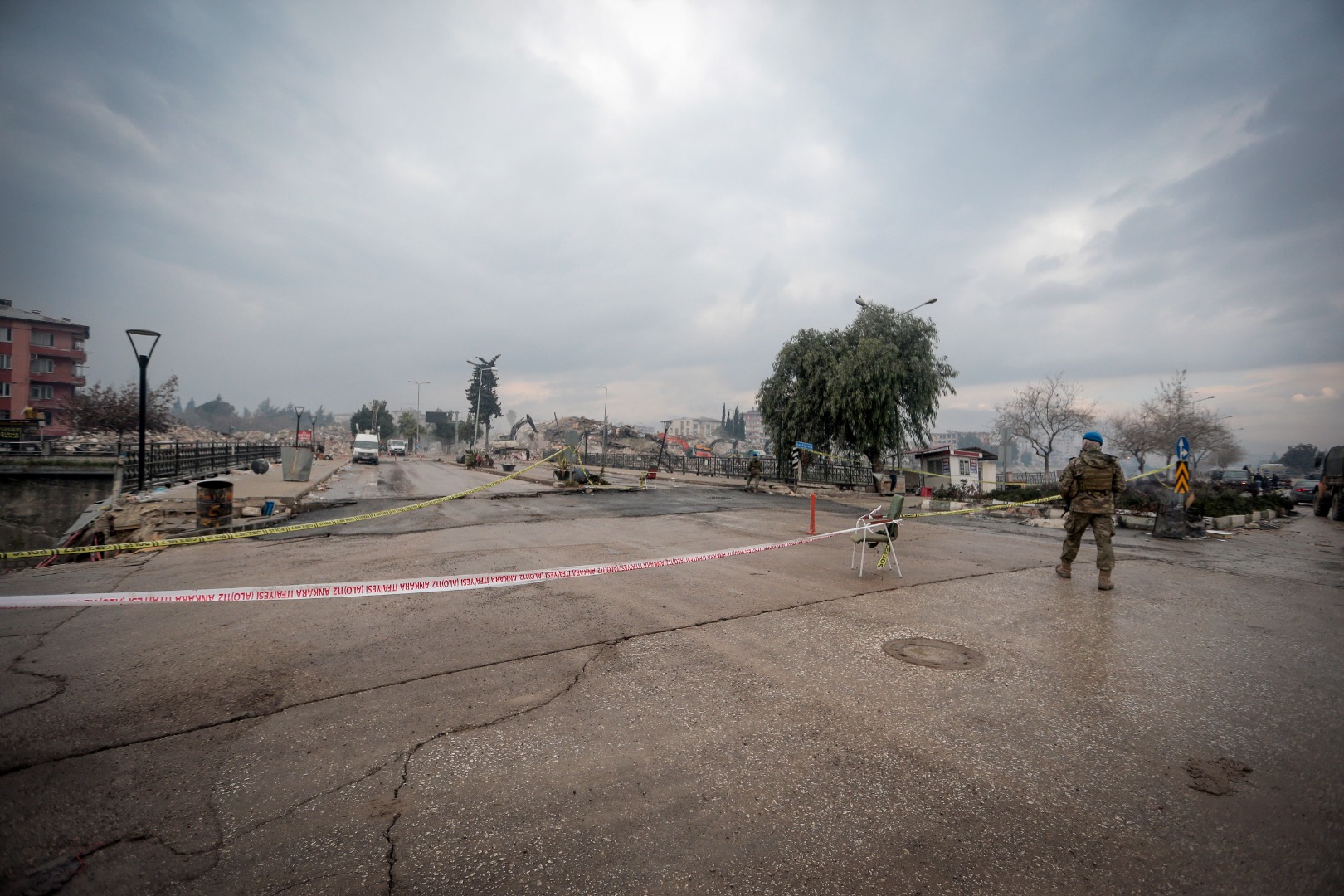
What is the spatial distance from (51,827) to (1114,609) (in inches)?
316

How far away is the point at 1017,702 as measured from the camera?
362 cm

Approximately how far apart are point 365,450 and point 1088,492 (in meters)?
46.0

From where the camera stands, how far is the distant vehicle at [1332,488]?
17.6 metres

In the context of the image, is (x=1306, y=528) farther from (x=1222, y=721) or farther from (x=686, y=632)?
(x=686, y=632)

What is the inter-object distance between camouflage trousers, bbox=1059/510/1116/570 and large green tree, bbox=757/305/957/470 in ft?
60.3

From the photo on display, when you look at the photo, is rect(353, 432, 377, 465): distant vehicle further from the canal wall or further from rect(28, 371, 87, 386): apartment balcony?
rect(28, 371, 87, 386): apartment balcony

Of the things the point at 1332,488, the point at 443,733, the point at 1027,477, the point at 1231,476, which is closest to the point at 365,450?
the point at 1027,477

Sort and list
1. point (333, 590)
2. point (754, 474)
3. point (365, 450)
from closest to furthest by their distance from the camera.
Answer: point (333, 590)
point (754, 474)
point (365, 450)

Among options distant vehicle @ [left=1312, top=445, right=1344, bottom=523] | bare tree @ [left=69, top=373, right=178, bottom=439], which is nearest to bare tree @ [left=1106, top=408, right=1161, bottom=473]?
distant vehicle @ [left=1312, top=445, right=1344, bottom=523]

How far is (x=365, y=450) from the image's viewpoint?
43.2 m

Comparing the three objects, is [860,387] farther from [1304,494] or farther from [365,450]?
[365,450]

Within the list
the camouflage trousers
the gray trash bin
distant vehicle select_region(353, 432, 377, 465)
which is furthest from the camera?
distant vehicle select_region(353, 432, 377, 465)

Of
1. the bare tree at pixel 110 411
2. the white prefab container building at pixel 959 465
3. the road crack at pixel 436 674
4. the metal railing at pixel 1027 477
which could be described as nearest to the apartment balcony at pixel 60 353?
the bare tree at pixel 110 411

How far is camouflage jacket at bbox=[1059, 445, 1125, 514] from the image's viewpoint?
282 inches
